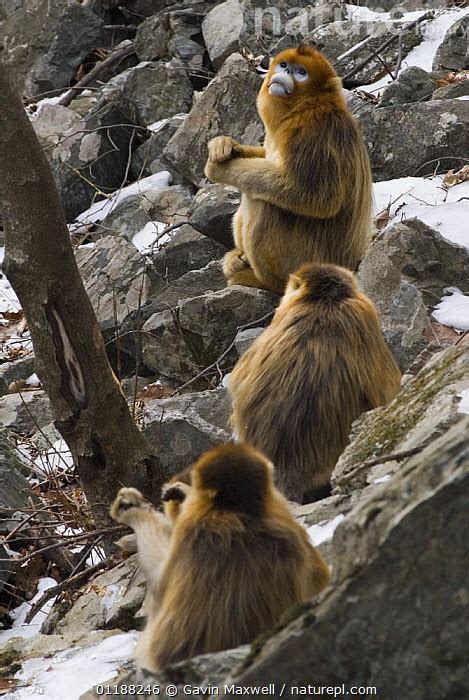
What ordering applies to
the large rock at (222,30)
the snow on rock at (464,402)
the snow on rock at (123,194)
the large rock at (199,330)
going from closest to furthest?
the snow on rock at (464,402) < the large rock at (199,330) < the snow on rock at (123,194) < the large rock at (222,30)

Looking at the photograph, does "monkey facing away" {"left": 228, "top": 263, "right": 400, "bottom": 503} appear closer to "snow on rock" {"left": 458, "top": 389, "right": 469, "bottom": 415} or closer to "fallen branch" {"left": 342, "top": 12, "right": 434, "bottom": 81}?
"snow on rock" {"left": 458, "top": 389, "right": 469, "bottom": 415}

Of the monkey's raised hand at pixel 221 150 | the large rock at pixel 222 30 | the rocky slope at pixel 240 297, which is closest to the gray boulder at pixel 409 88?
the rocky slope at pixel 240 297

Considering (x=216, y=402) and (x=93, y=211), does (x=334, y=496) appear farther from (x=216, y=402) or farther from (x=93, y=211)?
(x=93, y=211)

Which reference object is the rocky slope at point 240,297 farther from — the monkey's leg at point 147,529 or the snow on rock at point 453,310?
the monkey's leg at point 147,529

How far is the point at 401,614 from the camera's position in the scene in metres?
2.32

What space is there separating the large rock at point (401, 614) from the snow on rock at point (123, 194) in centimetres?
903

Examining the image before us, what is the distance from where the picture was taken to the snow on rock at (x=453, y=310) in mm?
6375

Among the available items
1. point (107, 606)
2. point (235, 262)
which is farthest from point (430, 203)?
point (107, 606)

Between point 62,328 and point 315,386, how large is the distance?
1.27 metres

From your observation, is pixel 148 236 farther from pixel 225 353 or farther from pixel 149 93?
pixel 225 353

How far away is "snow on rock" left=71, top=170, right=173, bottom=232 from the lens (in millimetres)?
11375

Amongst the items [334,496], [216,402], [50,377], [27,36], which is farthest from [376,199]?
[27,36]

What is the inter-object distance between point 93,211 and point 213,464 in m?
9.25

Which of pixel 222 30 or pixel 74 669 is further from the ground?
pixel 222 30
